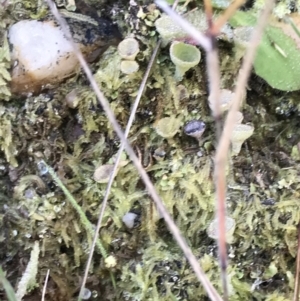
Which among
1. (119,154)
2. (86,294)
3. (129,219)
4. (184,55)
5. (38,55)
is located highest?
(184,55)

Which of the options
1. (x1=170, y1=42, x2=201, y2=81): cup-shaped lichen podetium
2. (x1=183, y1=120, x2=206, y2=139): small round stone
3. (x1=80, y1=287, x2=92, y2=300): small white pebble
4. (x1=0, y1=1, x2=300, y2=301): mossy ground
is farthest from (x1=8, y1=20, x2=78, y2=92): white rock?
(x1=80, y1=287, x2=92, y2=300): small white pebble

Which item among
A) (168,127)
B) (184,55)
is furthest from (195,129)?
(184,55)

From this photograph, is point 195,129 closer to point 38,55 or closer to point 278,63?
point 278,63

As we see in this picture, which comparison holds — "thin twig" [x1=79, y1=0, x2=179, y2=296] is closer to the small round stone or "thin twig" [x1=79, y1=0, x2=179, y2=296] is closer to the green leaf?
the small round stone

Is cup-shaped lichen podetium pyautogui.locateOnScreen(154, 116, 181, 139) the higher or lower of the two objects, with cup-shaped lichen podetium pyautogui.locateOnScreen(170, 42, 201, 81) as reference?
lower

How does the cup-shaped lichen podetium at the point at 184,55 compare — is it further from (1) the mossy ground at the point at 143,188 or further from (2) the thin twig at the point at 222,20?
(2) the thin twig at the point at 222,20

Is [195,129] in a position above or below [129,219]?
above
